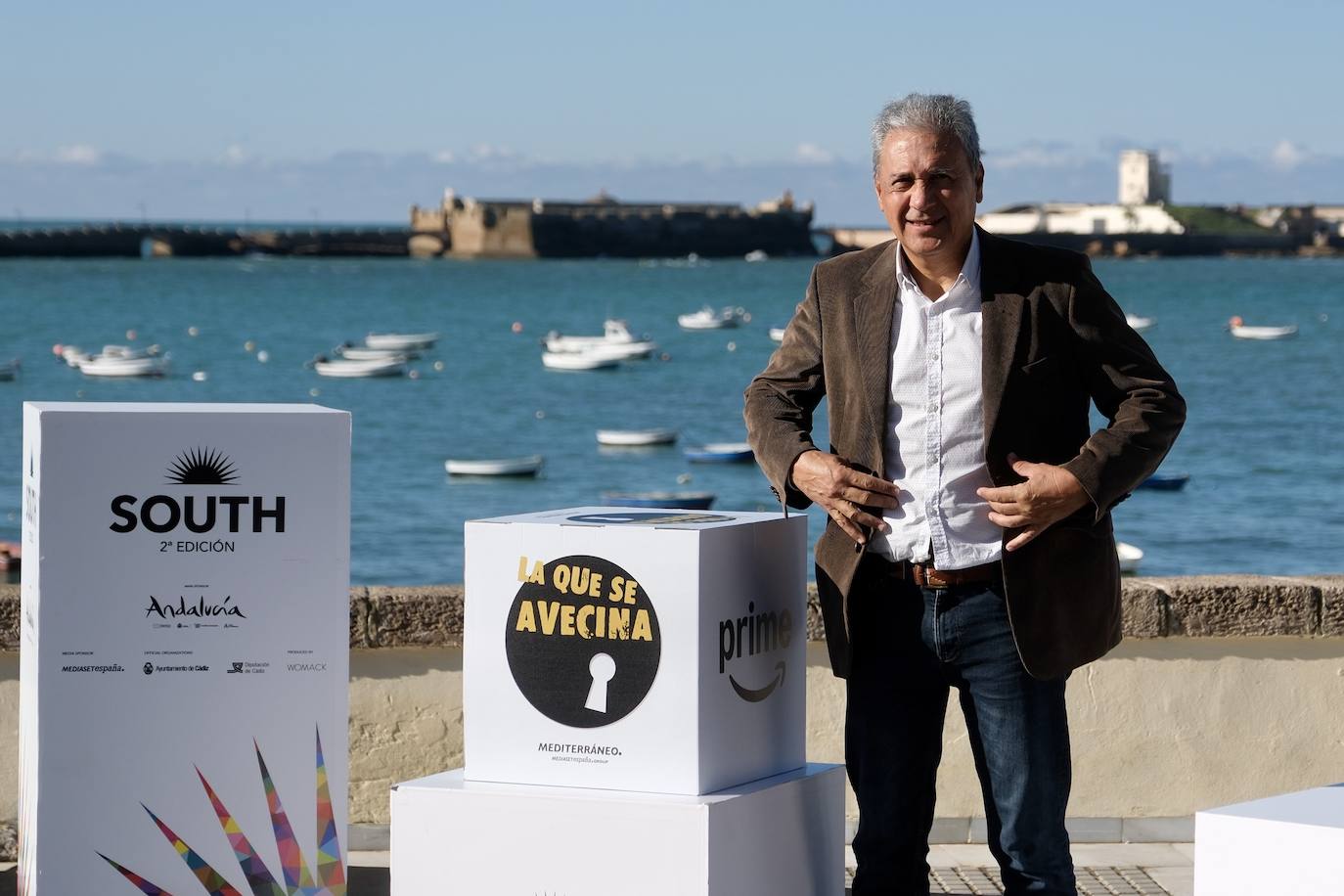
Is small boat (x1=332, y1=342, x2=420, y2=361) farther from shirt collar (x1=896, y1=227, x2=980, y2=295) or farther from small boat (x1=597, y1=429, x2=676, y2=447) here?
shirt collar (x1=896, y1=227, x2=980, y2=295)

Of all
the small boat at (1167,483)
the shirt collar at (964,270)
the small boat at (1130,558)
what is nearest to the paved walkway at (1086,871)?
the shirt collar at (964,270)

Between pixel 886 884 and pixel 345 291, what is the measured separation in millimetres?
100553

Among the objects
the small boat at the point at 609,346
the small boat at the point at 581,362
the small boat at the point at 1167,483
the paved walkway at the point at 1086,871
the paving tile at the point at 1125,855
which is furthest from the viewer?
the small boat at the point at 609,346

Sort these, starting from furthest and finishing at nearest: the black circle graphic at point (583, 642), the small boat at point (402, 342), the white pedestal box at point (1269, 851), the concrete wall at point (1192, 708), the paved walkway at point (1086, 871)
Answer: the small boat at point (402, 342), the concrete wall at point (1192, 708), the paved walkway at point (1086, 871), the black circle graphic at point (583, 642), the white pedestal box at point (1269, 851)

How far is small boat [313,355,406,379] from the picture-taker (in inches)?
2251

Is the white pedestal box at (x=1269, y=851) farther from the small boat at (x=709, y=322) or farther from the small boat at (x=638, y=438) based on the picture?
the small boat at (x=709, y=322)

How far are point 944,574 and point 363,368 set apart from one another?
180ft

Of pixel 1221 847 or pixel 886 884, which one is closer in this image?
pixel 1221 847

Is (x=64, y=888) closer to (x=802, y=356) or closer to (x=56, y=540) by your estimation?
(x=56, y=540)

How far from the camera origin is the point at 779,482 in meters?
3.53

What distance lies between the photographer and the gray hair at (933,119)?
11.2 ft

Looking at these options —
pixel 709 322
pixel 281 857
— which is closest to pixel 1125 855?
pixel 281 857

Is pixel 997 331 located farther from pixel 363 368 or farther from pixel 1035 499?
pixel 363 368

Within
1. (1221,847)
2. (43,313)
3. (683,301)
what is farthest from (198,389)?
(1221,847)
